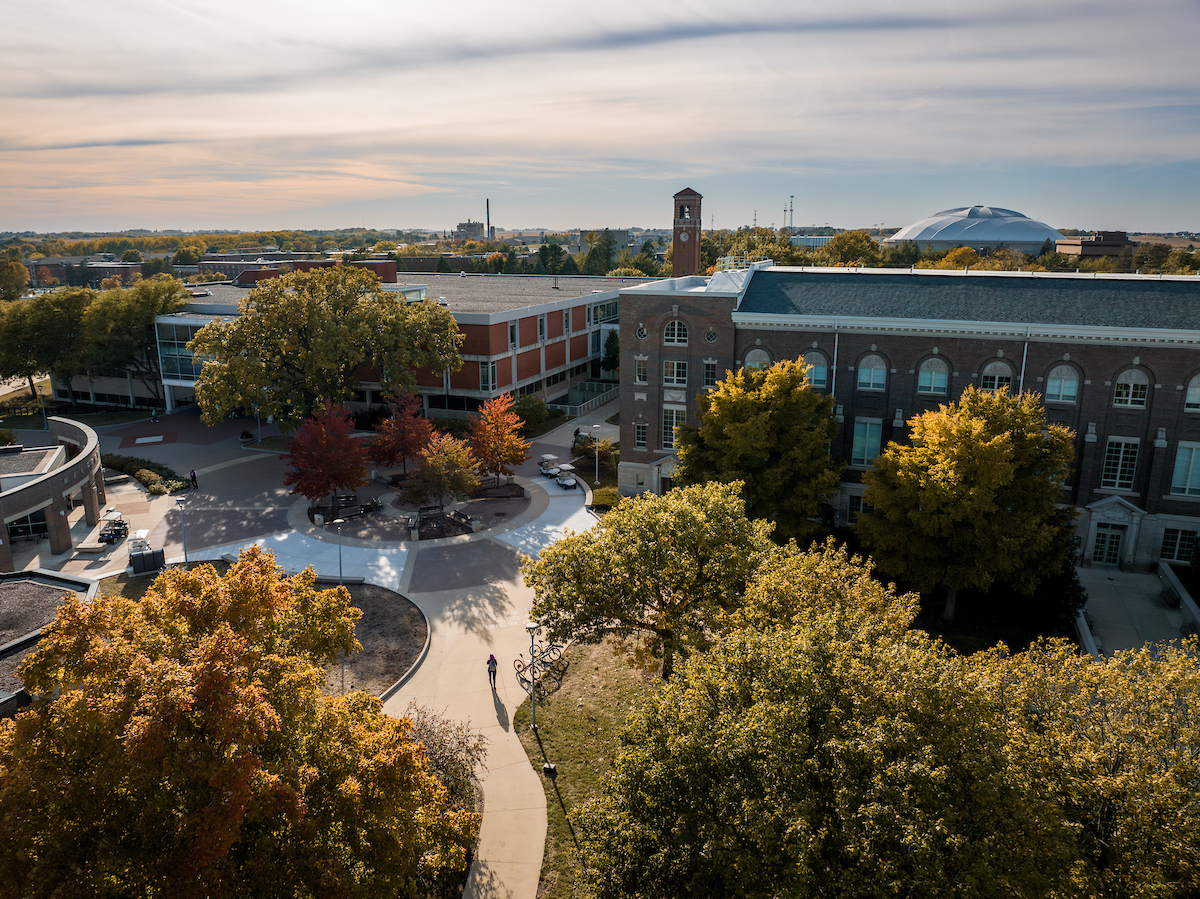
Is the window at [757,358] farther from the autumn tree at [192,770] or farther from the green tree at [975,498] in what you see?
the autumn tree at [192,770]

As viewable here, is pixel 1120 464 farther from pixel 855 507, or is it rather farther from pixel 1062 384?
pixel 855 507

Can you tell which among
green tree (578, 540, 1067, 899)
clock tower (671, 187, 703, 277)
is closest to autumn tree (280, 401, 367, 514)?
green tree (578, 540, 1067, 899)

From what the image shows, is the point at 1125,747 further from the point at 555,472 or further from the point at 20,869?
the point at 555,472

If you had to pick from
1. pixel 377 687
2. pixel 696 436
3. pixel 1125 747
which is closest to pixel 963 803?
pixel 1125 747

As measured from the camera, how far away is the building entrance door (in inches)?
1501

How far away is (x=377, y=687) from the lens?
27469 mm

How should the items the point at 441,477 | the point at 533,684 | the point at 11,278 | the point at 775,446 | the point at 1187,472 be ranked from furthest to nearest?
the point at 11,278, the point at 441,477, the point at 1187,472, the point at 775,446, the point at 533,684

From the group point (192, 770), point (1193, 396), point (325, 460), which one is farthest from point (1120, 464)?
point (192, 770)

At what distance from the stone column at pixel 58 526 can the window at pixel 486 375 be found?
94.3 ft

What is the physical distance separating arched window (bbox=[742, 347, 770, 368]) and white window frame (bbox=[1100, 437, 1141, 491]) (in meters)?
17.1

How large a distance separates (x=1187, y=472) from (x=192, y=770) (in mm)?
42577

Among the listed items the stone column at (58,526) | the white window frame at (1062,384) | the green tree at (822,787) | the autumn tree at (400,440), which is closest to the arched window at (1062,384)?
the white window frame at (1062,384)

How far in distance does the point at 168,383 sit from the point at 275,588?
60769mm

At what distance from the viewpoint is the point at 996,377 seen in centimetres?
3891
